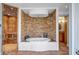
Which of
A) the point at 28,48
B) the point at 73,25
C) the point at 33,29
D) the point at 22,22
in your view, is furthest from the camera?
the point at 33,29

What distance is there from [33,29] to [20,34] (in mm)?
1064

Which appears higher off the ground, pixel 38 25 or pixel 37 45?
pixel 38 25

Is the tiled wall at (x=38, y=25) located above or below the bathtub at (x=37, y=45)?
above

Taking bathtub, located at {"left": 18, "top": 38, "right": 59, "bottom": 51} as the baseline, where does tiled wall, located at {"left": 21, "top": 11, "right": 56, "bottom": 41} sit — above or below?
above

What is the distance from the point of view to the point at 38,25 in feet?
27.6

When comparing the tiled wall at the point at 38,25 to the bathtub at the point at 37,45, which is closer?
the bathtub at the point at 37,45

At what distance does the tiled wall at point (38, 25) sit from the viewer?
26.6ft

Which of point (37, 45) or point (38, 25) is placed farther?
point (38, 25)

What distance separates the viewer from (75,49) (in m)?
5.33

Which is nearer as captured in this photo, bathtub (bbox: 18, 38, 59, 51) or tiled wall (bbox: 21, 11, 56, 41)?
bathtub (bbox: 18, 38, 59, 51)

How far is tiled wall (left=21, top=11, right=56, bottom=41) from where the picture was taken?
8107mm

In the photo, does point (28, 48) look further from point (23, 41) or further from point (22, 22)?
point (22, 22)

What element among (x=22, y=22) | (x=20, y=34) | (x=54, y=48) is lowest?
(x=54, y=48)
